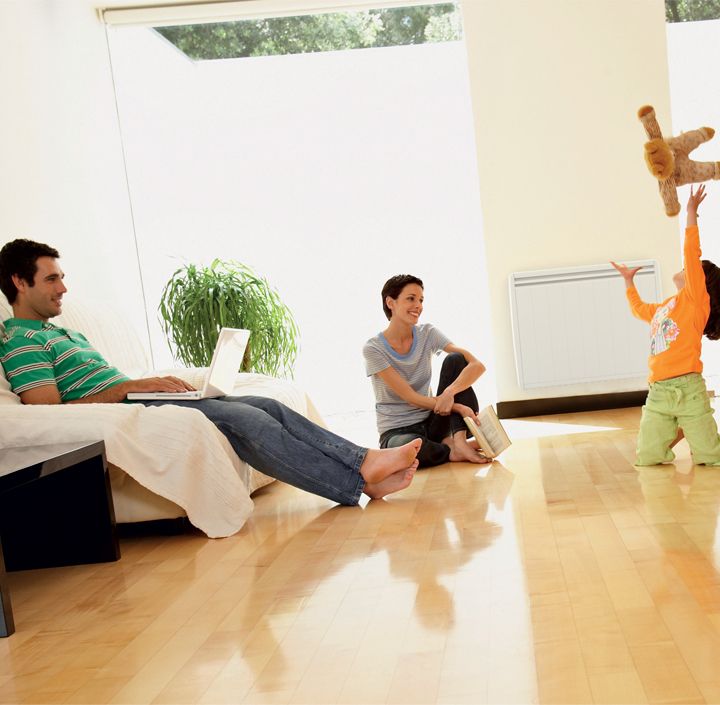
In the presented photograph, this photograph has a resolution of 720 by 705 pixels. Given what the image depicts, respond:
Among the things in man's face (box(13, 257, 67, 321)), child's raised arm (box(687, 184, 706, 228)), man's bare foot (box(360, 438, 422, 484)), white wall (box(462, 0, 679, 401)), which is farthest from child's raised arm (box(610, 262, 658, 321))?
man's face (box(13, 257, 67, 321))

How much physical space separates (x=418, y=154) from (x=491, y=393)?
1.56 meters

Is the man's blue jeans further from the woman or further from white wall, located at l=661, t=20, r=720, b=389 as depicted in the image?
white wall, located at l=661, t=20, r=720, b=389

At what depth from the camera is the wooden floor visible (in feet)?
5.47

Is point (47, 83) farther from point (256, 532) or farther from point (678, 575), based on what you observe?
point (678, 575)

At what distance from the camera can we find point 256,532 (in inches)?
120

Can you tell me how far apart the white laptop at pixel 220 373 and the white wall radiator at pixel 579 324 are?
6.89 ft

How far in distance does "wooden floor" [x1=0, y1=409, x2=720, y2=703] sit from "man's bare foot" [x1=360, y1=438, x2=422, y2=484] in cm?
12

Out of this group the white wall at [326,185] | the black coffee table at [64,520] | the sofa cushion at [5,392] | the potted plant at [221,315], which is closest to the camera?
the black coffee table at [64,520]

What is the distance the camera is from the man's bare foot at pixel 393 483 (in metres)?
3.25

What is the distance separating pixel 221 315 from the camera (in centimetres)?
496

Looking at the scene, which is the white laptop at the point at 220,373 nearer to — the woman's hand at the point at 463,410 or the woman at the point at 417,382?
the woman at the point at 417,382

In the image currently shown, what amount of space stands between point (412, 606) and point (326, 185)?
A: 4285 millimetres

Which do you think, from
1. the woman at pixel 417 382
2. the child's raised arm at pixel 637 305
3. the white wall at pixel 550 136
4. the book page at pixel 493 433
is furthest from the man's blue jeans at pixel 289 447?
the white wall at pixel 550 136

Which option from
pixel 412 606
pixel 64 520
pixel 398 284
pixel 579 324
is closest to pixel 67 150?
pixel 398 284
